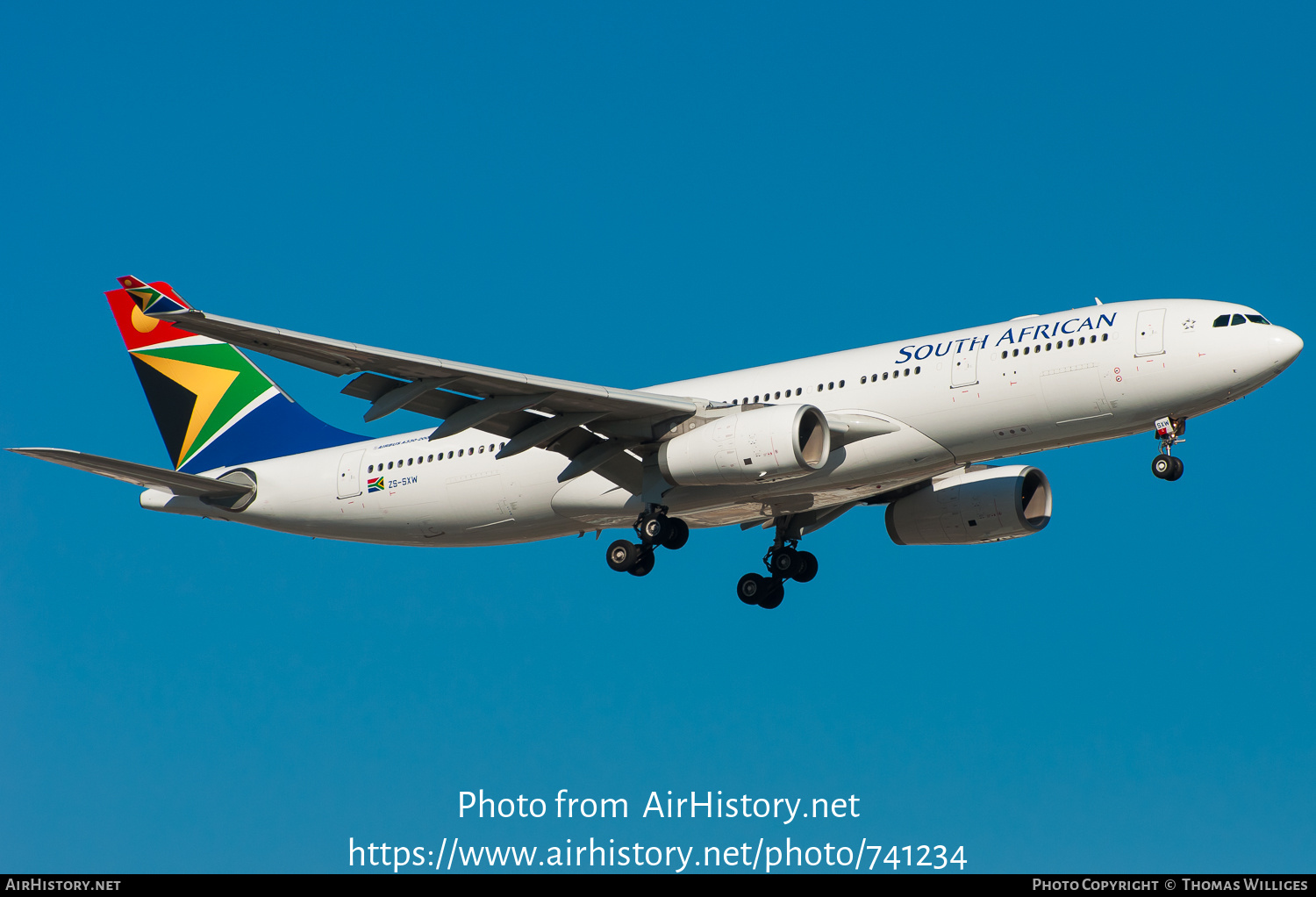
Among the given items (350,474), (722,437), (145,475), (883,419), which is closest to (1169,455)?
(883,419)

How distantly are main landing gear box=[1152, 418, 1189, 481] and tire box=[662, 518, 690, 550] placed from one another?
9467 millimetres

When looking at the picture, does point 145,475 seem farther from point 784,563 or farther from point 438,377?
point 784,563

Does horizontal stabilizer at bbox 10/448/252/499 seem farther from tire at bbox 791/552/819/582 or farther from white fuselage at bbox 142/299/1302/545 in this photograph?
tire at bbox 791/552/819/582

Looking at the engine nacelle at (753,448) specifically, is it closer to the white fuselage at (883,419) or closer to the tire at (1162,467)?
the white fuselage at (883,419)

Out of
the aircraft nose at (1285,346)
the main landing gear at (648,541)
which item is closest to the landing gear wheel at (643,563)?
the main landing gear at (648,541)

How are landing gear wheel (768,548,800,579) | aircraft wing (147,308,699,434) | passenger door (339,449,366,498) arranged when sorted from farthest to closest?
1. landing gear wheel (768,548,800,579)
2. passenger door (339,449,366,498)
3. aircraft wing (147,308,699,434)

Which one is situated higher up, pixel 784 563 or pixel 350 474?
pixel 350 474

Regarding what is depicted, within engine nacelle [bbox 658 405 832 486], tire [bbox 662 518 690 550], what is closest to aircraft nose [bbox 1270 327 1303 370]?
engine nacelle [bbox 658 405 832 486]

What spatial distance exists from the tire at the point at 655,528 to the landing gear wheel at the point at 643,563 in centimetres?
36

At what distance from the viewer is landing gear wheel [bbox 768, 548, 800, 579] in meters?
35.6

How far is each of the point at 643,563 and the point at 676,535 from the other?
1.05m

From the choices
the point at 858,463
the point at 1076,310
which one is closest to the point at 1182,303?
the point at 1076,310

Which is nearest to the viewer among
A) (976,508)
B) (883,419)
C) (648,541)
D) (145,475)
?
(883,419)

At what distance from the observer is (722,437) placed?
1184 inches
